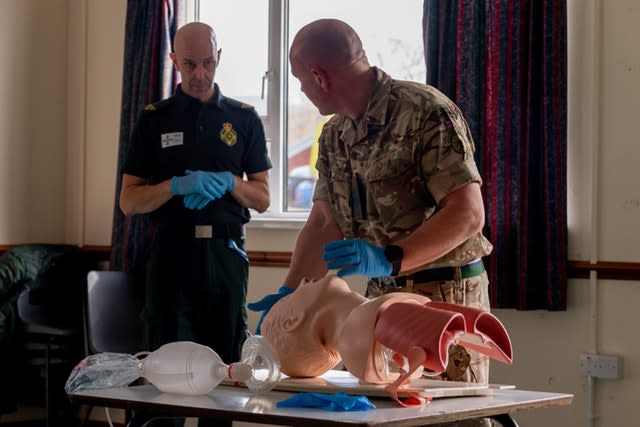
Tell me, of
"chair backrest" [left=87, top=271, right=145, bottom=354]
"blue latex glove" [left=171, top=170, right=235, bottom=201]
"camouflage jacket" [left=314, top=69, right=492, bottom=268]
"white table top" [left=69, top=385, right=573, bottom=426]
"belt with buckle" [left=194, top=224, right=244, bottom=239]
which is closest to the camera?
"white table top" [left=69, top=385, right=573, bottom=426]

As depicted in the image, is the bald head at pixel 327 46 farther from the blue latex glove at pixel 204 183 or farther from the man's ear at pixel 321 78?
the blue latex glove at pixel 204 183

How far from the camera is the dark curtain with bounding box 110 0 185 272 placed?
417cm

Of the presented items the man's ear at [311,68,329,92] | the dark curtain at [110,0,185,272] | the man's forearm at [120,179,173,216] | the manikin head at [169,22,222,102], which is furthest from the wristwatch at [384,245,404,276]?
the dark curtain at [110,0,185,272]

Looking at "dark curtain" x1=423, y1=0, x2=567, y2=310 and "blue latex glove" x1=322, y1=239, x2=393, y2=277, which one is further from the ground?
"dark curtain" x1=423, y1=0, x2=567, y2=310

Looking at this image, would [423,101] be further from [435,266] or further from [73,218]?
[73,218]

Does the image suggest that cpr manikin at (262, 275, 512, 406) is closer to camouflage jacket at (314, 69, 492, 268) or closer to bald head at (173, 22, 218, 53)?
camouflage jacket at (314, 69, 492, 268)

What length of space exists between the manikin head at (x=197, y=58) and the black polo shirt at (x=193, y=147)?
42mm

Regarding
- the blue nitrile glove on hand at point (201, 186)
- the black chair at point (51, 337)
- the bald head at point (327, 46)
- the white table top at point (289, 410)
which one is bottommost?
the black chair at point (51, 337)

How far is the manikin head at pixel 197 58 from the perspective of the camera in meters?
3.33

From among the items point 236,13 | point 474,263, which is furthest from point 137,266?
point 474,263

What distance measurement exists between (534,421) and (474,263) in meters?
1.43

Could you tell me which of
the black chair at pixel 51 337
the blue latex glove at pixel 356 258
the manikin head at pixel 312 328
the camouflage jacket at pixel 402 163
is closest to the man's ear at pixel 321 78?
the camouflage jacket at pixel 402 163

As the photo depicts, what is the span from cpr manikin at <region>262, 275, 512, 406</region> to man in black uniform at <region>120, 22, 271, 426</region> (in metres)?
1.42

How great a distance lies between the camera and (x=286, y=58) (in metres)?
4.12
